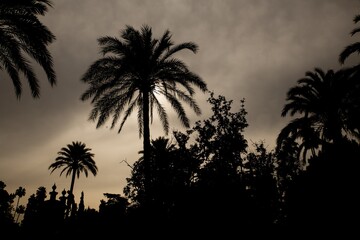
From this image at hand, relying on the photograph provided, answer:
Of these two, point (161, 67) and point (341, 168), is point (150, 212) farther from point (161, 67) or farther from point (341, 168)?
point (161, 67)

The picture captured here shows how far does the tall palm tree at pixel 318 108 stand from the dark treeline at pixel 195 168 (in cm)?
6

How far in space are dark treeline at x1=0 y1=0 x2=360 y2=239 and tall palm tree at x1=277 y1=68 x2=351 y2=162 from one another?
0.06 m

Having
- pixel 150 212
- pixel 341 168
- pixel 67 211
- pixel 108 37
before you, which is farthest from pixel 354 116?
pixel 67 211

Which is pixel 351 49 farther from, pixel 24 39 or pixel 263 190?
pixel 24 39

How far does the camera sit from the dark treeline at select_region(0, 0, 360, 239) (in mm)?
10359

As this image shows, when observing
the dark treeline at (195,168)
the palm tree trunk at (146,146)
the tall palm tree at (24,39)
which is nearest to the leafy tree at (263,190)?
the dark treeline at (195,168)

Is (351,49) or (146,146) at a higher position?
(351,49)

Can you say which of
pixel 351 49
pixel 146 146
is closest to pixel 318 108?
pixel 351 49

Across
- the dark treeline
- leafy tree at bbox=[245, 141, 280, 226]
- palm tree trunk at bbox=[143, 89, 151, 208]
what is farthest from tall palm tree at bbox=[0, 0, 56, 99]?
leafy tree at bbox=[245, 141, 280, 226]

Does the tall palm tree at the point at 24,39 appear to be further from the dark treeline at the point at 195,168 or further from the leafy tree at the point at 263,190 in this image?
the leafy tree at the point at 263,190

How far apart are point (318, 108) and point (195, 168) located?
9288 mm

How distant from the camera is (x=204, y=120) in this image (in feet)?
76.7

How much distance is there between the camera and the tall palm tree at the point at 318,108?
1945 centimetres

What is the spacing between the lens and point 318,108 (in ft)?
66.2
